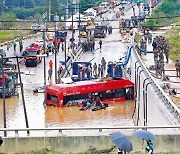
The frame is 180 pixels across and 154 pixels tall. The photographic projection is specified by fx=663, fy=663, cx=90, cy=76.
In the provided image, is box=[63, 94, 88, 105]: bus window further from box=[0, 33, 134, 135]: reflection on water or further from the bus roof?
box=[0, 33, 134, 135]: reflection on water

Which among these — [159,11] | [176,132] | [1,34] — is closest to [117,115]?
[176,132]

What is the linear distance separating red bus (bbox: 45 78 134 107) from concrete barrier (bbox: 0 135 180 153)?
695 inches

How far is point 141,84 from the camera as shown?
1203 inches

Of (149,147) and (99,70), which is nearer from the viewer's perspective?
(149,147)

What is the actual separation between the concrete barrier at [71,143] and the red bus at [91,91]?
1766 centimetres

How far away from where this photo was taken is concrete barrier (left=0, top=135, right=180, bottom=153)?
43.8 feet

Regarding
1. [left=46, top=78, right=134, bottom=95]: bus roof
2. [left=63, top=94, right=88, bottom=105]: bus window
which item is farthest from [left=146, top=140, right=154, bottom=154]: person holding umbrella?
[left=63, top=94, right=88, bottom=105]: bus window

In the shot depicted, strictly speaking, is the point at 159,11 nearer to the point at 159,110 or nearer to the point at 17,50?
the point at 17,50

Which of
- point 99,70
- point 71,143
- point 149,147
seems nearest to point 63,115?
point 99,70

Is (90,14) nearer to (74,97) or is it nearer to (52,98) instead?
(74,97)

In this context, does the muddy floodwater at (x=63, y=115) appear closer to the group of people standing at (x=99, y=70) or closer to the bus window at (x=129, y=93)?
the bus window at (x=129, y=93)

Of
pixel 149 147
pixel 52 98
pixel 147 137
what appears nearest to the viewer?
pixel 147 137

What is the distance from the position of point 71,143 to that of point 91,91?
1852 centimetres

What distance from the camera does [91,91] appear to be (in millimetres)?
31906
